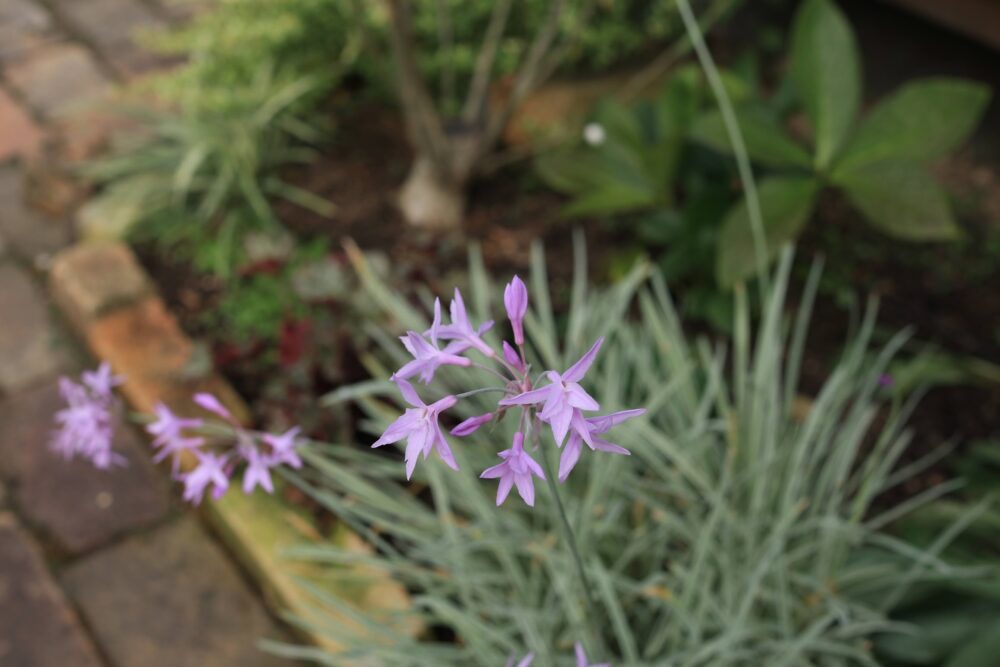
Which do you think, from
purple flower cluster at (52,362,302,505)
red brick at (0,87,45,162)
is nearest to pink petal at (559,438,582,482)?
purple flower cluster at (52,362,302,505)

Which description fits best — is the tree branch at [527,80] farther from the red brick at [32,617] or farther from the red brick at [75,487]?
the red brick at [32,617]

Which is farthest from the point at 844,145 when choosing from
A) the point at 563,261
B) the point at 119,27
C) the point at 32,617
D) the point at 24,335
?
the point at 119,27

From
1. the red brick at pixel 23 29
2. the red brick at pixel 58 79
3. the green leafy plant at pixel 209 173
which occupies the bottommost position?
the green leafy plant at pixel 209 173

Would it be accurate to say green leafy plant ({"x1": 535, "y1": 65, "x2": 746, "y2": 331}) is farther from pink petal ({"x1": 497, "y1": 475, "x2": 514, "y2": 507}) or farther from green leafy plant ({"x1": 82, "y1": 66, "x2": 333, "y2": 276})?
pink petal ({"x1": 497, "y1": 475, "x2": 514, "y2": 507})

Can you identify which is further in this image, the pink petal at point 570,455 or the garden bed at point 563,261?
the garden bed at point 563,261

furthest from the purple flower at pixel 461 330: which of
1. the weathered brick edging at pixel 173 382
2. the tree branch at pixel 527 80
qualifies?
the tree branch at pixel 527 80
